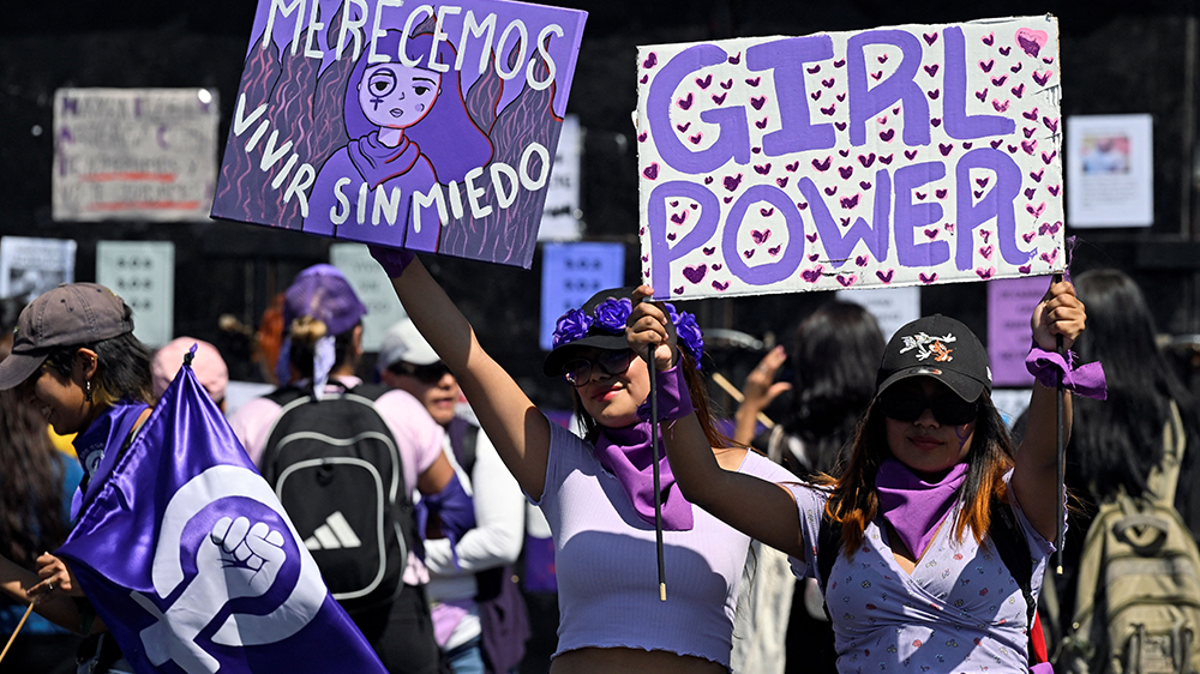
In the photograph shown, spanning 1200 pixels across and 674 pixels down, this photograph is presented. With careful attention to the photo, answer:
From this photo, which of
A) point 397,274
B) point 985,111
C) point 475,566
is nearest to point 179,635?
point 397,274

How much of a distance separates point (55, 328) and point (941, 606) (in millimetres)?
2114

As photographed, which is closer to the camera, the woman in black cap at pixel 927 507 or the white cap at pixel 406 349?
the woman in black cap at pixel 927 507

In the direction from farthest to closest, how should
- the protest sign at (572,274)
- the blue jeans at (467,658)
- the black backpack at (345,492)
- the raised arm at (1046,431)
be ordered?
the protest sign at (572,274) < the blue jeans at (467,658) < the black backpack at (345,492) < the raised arm at (1046,431)

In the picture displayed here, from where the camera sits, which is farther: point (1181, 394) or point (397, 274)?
point (1181, 394)

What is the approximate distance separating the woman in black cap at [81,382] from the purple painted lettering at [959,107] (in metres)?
2.01

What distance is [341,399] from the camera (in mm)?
4215

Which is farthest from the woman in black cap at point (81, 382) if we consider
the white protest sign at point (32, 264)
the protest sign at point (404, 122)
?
the white protest sign at point (32, 264)

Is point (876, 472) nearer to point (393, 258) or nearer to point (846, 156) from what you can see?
point (846, 156)

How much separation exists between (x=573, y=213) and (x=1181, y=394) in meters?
2.60

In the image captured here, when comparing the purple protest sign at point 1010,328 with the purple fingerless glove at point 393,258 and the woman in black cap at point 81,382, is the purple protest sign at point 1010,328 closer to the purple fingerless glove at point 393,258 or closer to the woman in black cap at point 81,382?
the purple fingerless glove at point 393,258

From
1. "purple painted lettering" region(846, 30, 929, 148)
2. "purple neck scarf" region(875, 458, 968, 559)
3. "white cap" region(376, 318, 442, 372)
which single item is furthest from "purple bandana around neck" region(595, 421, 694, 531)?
"white cap" region(376, 318, 442, 372)

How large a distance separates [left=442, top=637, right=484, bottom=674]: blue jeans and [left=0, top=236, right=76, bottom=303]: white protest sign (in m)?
2.70

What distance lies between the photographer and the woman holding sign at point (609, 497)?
3.02m

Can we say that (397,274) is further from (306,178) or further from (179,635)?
(179,635)
